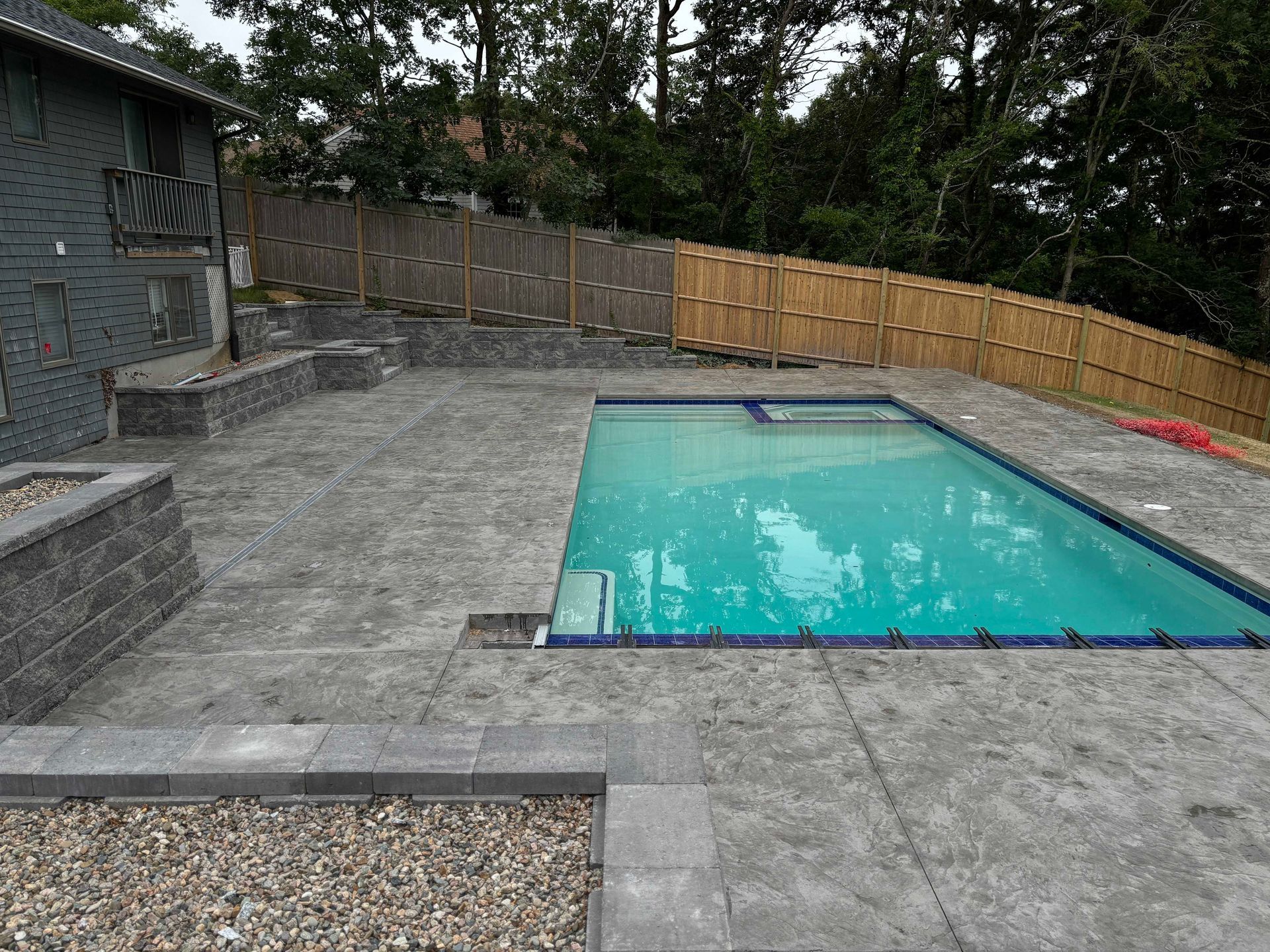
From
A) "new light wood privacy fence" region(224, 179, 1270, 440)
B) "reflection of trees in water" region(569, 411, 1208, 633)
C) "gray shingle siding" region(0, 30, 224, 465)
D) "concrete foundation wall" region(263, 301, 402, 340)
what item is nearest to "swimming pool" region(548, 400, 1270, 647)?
"reflection of trees in water" region(569, 411, 1208, 633)

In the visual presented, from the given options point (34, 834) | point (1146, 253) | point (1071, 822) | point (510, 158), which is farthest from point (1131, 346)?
point (34, 834)

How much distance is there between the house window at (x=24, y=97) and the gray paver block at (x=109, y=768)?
7350 mm

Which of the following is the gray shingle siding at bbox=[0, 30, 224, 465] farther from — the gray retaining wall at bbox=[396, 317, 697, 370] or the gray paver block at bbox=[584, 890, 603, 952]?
the gray paver block at bbox=[584, 890, 603, 952]

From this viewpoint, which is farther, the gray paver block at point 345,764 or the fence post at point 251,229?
the fence post at point 251,229

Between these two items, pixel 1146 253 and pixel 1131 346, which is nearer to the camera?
pixel 1131 346

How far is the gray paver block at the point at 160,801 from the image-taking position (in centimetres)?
320

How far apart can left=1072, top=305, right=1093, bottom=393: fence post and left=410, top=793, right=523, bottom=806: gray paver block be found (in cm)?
1504

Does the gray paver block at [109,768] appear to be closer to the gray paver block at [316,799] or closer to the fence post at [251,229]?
the gray paver block at [316,799]

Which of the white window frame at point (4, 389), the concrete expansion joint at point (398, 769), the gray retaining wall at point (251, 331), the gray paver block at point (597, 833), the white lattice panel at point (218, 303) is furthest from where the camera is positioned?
the gray retaining wall at point (251, 331)

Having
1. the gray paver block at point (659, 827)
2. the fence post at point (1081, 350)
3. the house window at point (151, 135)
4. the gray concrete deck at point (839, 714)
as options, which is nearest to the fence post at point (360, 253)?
the house window at point (151, 135)

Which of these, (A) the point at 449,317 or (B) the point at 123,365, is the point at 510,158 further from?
(B) the point at 123,365

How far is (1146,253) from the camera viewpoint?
2000 centimetres

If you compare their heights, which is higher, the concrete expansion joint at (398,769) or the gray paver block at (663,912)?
the gray paver block at (663,912)

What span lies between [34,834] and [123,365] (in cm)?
806
